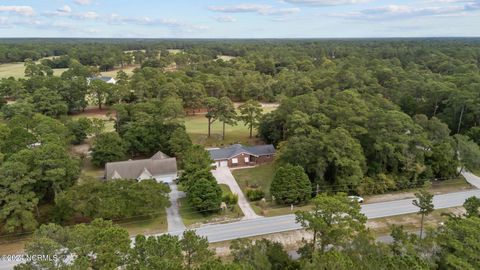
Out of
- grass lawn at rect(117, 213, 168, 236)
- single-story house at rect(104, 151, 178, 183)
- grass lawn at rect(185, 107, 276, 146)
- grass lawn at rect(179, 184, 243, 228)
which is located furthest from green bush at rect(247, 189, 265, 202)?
grass lawn at rect(185, 107, 276, 146)

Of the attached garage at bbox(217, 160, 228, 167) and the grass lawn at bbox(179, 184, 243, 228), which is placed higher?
the attached garage at bbox(217, 160, 228, 167)

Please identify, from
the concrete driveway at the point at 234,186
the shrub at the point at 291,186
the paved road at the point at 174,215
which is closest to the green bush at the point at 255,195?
the concrete driveway at the point at 234,186

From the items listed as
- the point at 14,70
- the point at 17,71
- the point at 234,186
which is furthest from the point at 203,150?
the point at 14,70

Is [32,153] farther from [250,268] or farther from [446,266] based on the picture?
[446,266]

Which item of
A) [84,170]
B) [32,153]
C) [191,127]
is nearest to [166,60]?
[191,127]

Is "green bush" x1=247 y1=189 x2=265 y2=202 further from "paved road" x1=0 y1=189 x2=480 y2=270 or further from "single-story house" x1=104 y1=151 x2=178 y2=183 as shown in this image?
"single-story house" x1=104 y1=151 x2=178 y2=183

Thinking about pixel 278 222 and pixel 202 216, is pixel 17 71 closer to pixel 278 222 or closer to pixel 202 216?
pixel 202 216

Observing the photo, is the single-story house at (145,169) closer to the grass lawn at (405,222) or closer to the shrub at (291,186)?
the shrub at (291,186)
